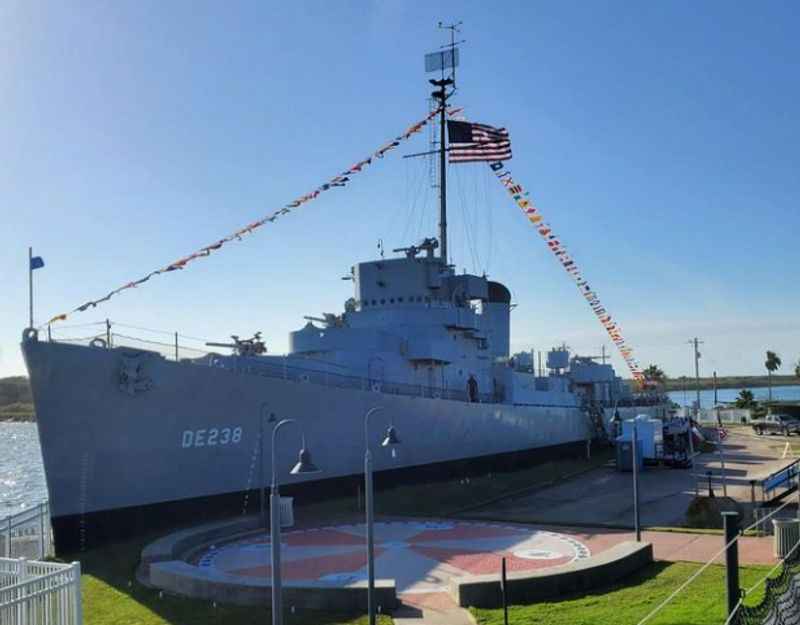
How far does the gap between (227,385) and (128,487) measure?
268 centimetres

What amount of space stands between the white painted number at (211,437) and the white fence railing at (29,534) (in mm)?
2672

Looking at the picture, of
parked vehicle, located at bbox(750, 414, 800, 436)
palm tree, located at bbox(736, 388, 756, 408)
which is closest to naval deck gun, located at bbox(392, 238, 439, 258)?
parked vehicle, located at bbox(750, 414, 800, 436)

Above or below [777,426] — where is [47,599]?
above

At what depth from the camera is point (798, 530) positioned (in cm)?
1179

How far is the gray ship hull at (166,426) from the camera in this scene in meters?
13.9

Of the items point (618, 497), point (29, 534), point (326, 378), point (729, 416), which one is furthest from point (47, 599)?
point (729, 416)

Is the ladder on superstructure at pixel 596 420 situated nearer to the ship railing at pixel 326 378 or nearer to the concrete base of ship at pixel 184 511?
the ship railing at pixel 326 378

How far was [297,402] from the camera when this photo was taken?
1741cm

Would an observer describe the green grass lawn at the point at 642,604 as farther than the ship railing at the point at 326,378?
No

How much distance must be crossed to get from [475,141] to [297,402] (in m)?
12.9

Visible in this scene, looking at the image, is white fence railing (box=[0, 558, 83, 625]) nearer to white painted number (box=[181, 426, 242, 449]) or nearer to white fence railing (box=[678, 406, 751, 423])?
white painted number (box=[181, 426, 242, 449])

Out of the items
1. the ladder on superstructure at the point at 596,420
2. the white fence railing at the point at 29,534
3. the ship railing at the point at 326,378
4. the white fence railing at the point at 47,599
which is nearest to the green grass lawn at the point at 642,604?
the white fence railing at the point at 47,599

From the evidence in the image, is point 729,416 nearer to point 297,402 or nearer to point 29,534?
point 297,402

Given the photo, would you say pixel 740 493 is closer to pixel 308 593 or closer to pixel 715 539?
pixel 715 539
